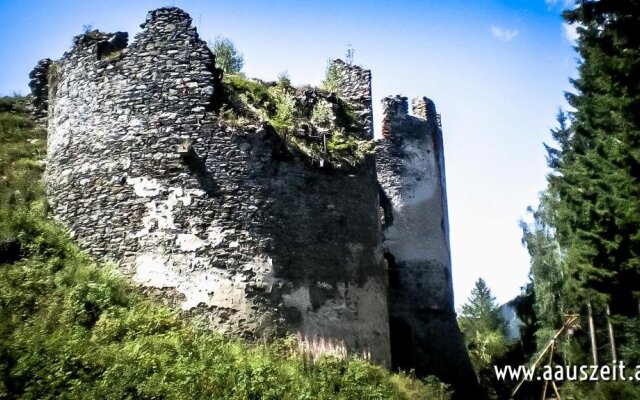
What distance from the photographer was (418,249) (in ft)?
57.3

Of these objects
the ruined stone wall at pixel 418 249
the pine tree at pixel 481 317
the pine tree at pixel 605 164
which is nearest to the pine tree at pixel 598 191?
the pine tree at pixel 605 164

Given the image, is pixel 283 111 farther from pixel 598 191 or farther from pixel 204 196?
pixel 598 191

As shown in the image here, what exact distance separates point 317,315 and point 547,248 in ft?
51.1

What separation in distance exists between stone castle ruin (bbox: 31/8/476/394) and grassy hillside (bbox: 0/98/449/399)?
18.7 inches

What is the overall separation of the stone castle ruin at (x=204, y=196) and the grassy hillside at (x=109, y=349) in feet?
1.56

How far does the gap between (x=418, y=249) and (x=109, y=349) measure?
37.9 ft

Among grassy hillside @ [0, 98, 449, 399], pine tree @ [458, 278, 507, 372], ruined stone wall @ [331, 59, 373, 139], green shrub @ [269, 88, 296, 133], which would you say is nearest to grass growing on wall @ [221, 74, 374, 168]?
green shrub @ [269, 88, 296, 133]

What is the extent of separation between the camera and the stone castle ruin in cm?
953

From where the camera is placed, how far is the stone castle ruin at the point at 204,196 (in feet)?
31.3

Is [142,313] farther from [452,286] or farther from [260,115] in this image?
[452,286]

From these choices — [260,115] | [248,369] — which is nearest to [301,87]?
[260,115]

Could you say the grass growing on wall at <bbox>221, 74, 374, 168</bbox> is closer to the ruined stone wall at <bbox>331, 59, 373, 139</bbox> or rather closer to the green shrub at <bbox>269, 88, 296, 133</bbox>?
the green shrub at <bbox>269, 88, 296, 133</bbox>

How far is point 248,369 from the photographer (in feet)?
25.7

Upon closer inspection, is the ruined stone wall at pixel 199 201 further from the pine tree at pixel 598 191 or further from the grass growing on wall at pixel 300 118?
the pine tree at pixel 598 191
